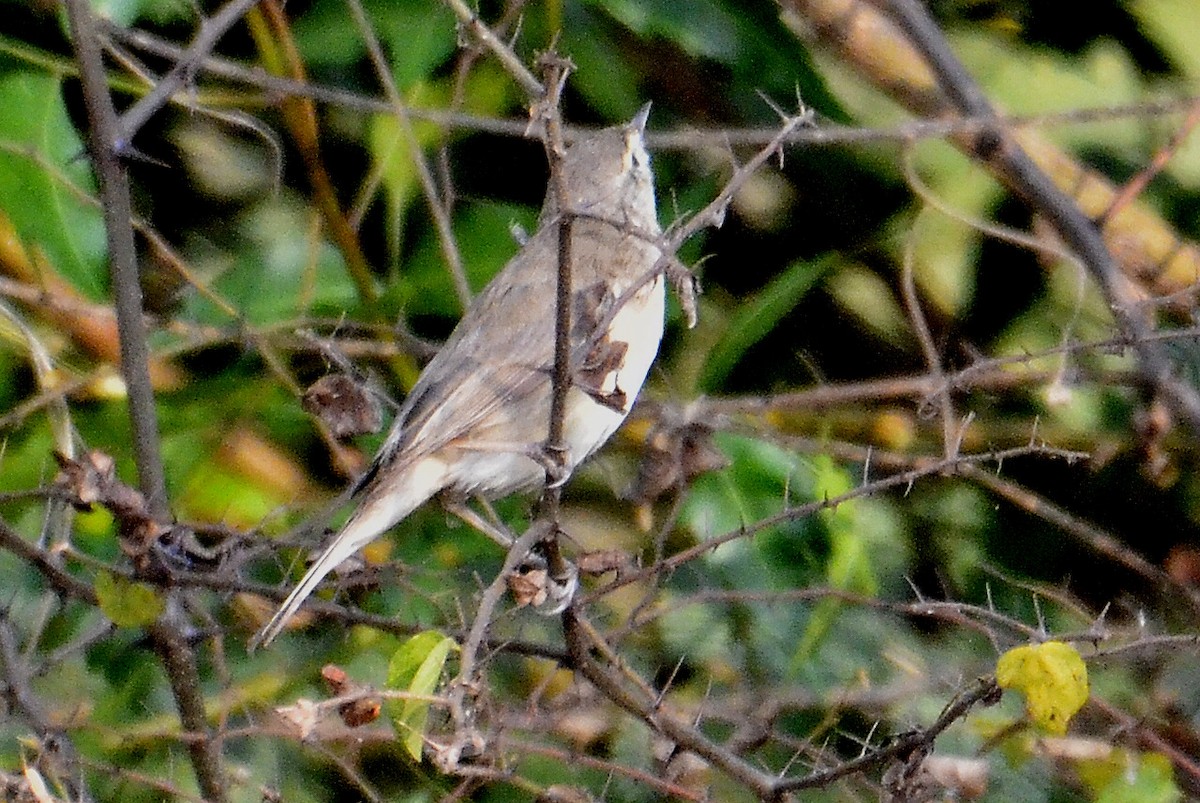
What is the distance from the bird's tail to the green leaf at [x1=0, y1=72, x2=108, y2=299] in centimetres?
99

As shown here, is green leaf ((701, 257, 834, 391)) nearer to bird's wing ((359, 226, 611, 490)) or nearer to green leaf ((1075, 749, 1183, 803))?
bird's wing ((359, 226, 611, 490))

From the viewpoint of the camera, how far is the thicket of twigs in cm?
329

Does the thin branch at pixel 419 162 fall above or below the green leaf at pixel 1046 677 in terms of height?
above

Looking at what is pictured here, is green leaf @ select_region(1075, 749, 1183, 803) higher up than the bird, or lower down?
lower down

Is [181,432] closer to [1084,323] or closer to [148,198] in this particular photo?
[148,198]

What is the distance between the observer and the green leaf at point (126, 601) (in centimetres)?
247

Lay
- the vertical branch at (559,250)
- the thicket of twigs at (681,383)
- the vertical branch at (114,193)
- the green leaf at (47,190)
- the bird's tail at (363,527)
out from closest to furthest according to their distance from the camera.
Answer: the vertical branch at (559,250) < the vertical branch at (114,193) < the bird's tail at (363,527) < the thicket of twigs at (681,383) < the green leaf at (47,190)

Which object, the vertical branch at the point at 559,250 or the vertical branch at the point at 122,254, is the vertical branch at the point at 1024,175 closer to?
the vertical branch at the point at 559,250

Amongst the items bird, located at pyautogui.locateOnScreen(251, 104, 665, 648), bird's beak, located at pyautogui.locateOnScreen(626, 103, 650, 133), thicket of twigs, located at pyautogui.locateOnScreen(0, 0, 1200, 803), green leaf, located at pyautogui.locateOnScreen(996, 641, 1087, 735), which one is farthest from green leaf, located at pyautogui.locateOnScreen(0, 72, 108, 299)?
green leaf, located at pyautogui.locateOnScreen(996, 641, 1087, 735)

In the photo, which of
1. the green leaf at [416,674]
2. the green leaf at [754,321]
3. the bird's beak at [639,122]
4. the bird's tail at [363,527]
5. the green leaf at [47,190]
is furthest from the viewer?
the green leaf at [754,321]

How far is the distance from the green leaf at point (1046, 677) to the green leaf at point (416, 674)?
2.71 ft

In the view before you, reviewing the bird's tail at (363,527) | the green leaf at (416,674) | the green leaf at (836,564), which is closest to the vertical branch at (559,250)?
the green leaf at (416,674)

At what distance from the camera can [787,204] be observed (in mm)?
4664

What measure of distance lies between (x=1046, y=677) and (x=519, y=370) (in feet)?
5.60
